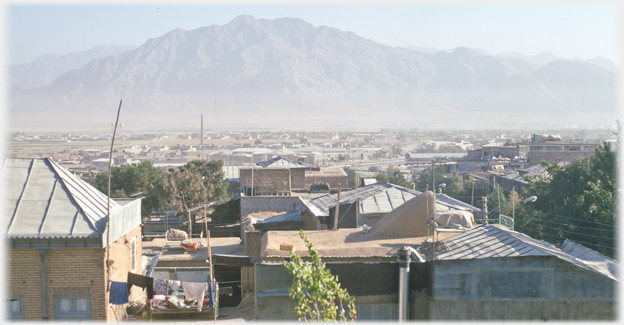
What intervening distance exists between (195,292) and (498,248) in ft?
23.3

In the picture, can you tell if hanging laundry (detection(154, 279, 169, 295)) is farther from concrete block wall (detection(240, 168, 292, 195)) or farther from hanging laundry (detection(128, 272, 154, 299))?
concrete block wall (detection(240, 168, 292, 195))

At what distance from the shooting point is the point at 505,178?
4691cm

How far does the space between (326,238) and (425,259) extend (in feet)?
9.04

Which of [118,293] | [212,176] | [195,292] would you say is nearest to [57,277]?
[118,293]

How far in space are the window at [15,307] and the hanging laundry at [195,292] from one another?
3.60 m

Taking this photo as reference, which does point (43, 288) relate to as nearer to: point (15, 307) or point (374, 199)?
point (15, 307)

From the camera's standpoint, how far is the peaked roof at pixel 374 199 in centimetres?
1622

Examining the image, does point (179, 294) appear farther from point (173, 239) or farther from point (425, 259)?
point (173, 239)

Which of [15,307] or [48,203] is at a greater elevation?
[48,203]

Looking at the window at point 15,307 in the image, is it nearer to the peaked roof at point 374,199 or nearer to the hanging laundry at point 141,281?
the hanging laundry at point 141,281

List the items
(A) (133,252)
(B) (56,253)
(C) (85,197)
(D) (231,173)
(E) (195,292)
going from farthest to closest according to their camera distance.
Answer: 1. (D) (231,173)
2. (E) (195,292)
3. (A) (133,252)
4. (C) (85,197)
5. (B) (56,253)

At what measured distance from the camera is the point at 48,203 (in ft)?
34.7

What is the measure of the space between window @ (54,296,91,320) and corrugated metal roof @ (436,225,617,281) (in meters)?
6.75

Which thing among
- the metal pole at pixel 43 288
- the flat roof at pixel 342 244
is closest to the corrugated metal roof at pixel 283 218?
the flat roof at pixel 342 244
